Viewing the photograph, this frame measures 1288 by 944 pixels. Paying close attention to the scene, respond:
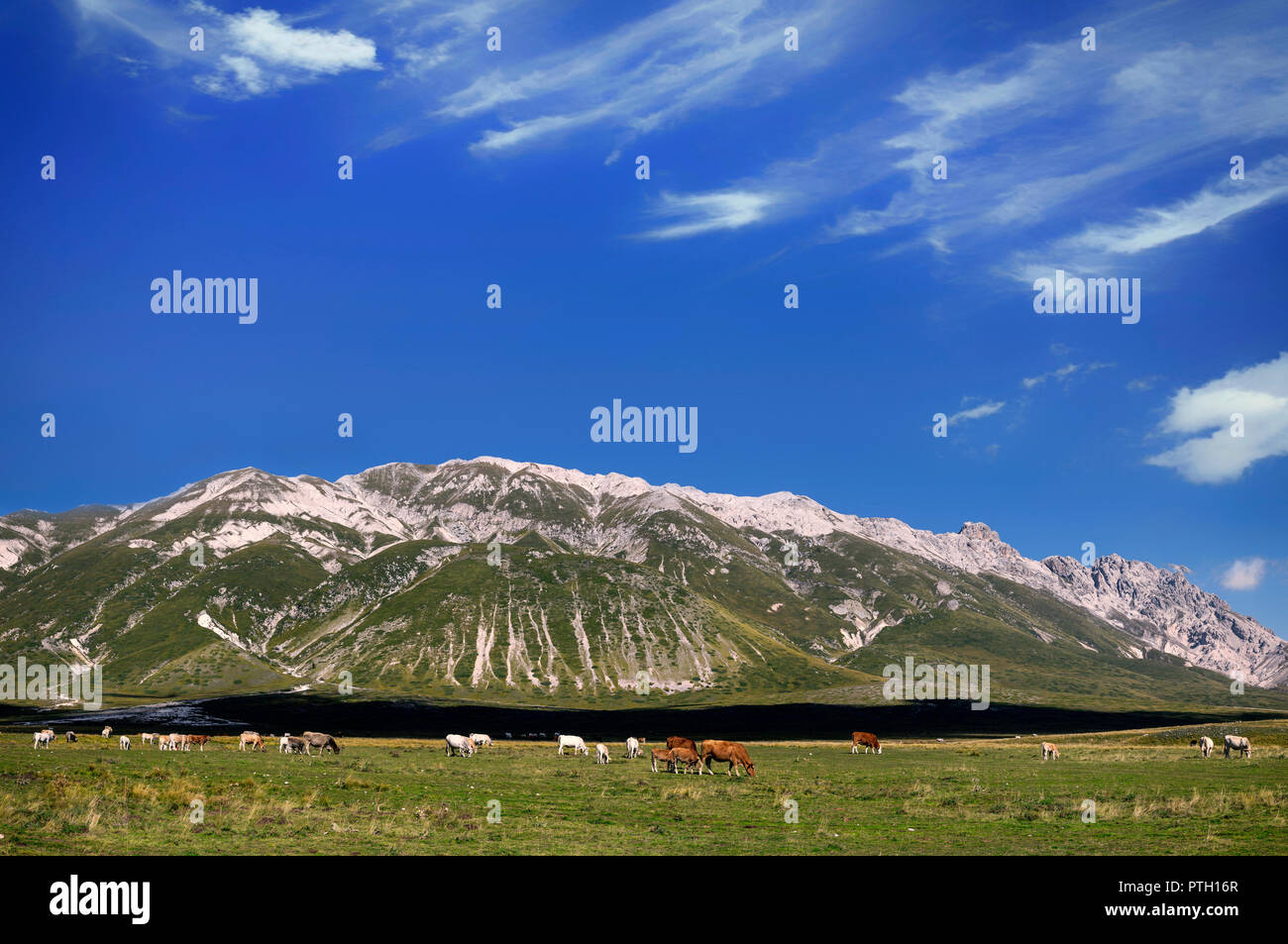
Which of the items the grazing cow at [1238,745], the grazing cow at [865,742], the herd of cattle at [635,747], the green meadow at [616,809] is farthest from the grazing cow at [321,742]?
the grazing cow at [1238,745]

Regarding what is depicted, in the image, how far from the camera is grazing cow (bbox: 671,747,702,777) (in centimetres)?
5416

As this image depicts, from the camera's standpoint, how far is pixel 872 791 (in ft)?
144

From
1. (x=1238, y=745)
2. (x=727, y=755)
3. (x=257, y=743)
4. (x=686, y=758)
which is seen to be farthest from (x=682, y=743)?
(x=1238, y=745)

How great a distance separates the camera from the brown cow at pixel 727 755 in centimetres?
5252

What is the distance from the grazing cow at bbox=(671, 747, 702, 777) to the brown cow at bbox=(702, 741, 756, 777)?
49cm

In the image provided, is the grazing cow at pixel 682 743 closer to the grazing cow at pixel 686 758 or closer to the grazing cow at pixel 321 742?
the grazing cow at pixel 686 758

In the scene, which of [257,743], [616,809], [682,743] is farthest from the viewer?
[257,743]

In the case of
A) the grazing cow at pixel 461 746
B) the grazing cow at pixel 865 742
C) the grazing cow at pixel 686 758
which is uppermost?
the grazing cow at pixel 686 758

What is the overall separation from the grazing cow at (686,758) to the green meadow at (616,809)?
63.7 inches

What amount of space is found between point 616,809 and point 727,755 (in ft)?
59.5

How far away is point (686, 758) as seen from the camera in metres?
54.6

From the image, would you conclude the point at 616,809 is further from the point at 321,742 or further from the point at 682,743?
the point at 321,742
